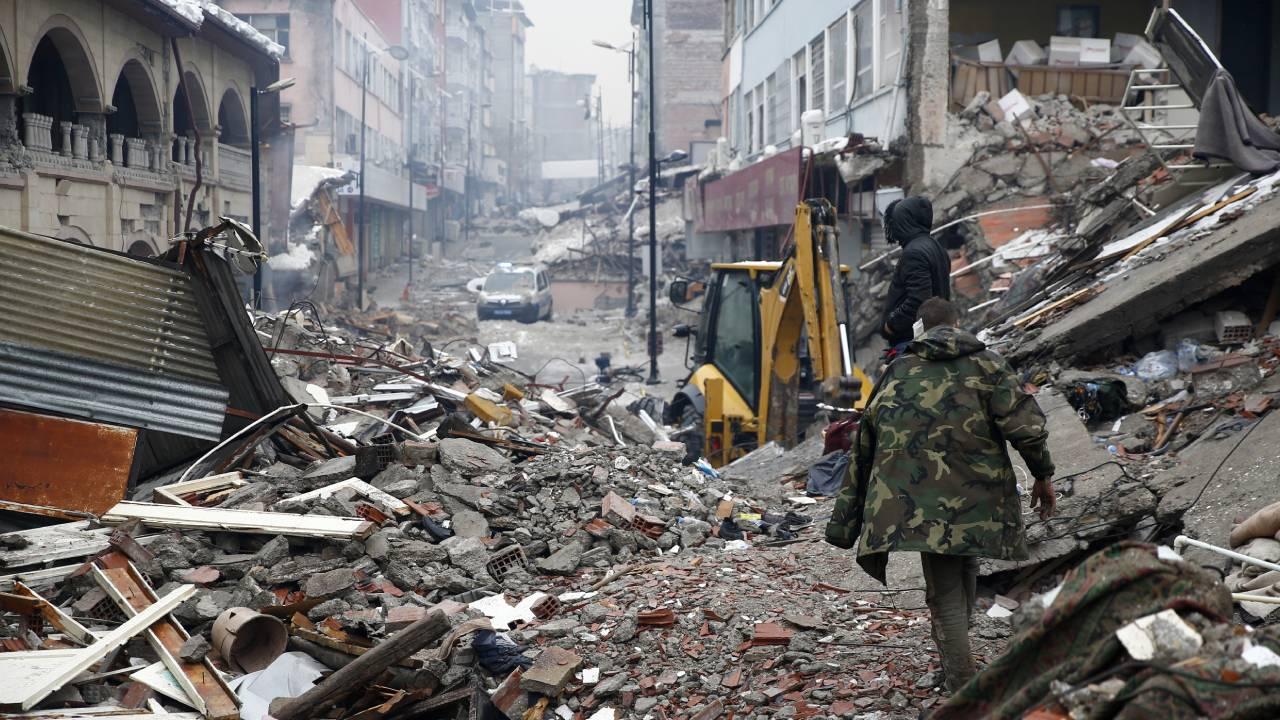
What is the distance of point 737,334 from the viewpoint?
40.5ft

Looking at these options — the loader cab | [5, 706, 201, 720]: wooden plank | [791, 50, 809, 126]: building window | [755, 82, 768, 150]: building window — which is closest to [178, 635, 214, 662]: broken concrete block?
[5, 706, 201, 720]: wooden plank

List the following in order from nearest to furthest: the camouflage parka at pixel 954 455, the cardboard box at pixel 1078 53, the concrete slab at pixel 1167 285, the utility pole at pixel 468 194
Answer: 1. the camouflage parka at pixel 954 455
2. the concrete slab at pixel 1167 285
3. the cardboard box at pixel 1078 53
4. the utility pole at pixel 468 194

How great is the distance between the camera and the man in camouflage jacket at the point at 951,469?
4602mm

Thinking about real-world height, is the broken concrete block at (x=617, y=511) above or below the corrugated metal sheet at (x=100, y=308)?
below

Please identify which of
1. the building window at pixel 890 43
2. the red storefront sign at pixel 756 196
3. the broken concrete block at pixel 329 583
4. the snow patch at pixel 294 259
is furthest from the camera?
the snow patch at pixel 294 259

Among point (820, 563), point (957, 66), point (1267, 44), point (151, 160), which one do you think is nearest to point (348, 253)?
point (151, 160)

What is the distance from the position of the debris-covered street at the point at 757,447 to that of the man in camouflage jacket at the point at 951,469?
0.02 meters

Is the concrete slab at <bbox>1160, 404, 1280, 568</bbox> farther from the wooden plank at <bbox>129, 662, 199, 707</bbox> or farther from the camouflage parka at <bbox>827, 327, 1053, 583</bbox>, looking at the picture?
the wooden plank at <bbox>129, 662, 199, 707</bbox>

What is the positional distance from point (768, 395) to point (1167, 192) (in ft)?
15.6

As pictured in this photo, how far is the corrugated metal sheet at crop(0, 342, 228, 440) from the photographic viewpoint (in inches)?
316

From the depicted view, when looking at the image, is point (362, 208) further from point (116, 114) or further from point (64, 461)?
point (64, 461)

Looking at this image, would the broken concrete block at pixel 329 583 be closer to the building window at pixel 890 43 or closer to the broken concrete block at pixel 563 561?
the broken concrete block at pixel 563 561

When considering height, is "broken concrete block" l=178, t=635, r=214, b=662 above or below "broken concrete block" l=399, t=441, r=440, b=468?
below

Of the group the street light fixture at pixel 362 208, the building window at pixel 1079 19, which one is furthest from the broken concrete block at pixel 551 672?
the street light fixture at pixel 362 208
